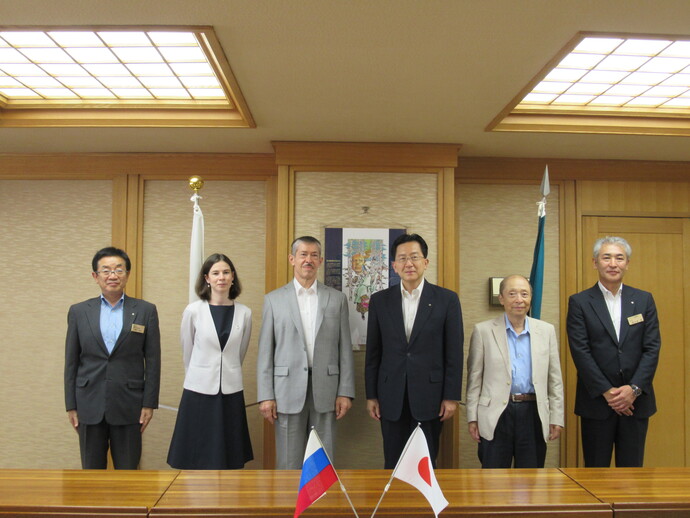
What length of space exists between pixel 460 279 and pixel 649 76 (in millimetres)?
1942

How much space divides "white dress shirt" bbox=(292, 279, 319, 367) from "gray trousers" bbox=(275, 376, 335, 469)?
Answer: 0.22 m

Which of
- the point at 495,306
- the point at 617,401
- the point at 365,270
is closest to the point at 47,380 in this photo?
the point at 365,270

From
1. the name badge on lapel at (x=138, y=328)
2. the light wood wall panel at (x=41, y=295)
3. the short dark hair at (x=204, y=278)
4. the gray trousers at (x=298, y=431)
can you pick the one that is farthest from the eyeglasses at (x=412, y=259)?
the light wood wall panel at (x=41, y=295)

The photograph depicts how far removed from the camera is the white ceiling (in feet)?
7.23

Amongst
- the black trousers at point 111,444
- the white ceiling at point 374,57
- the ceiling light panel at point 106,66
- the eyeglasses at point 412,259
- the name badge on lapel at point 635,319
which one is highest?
the ceiling light panel at point 106,66

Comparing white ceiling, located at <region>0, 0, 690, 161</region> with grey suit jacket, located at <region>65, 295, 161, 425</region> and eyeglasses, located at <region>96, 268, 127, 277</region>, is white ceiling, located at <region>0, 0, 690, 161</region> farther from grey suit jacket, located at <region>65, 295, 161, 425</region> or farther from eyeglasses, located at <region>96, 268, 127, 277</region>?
grey suit jacket, located at <region>65, 295, 161, 425</region>

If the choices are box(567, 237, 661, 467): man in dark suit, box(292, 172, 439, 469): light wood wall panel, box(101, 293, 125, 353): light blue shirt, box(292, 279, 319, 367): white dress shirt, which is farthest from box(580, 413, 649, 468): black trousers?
box(101, 293, 125, 353): light blue shirt

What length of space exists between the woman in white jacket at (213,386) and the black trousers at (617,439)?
2066 millimetres

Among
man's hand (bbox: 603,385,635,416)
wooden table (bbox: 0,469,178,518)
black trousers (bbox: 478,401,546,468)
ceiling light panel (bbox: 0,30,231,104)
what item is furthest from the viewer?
man's hand (bbox: 603,385,635,416)

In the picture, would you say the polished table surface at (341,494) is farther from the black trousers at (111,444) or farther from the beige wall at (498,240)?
the beige wall at (498,240)

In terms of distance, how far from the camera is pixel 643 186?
4.54 m

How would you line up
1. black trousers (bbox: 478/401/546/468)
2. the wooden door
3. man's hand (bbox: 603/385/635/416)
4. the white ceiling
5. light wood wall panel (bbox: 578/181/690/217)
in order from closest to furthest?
the white ceiling < black trousers (bbox: 478/401/546/468) < man's hand (bbox: 603/385/635/416) < the wooden door < light wood wall panel (bbox: 578/181/690/217)

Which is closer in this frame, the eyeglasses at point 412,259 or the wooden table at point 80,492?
the wooden table at point 80,492

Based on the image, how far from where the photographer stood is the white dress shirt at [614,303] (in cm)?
344
